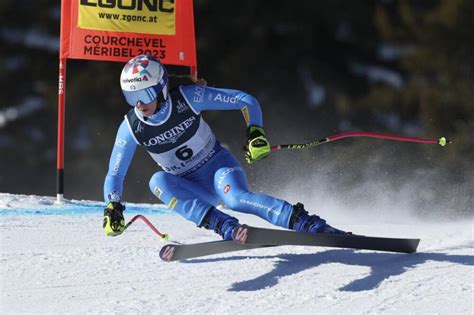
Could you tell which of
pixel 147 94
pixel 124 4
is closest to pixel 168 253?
pixel 147 94

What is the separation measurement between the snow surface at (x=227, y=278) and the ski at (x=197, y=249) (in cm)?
7

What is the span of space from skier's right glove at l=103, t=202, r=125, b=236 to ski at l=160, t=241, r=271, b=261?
24 cm

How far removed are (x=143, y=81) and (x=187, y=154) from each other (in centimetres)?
52

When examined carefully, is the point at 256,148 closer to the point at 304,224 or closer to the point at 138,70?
the point at 304,224

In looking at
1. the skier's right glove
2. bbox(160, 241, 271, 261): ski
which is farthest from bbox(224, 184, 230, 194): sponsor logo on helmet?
the skier's right glove

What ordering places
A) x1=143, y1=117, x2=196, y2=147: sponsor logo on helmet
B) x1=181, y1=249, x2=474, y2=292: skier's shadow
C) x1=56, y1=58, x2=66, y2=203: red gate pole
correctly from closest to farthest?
x1=181, y1=249, x2=474, y2=292: skier's shadow < x1=143, y1=117, x2=196, y2=147: sponsor logo on helmet < x1=56, y1=58, x2=66, y2=203: red gate pole

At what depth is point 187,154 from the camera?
403 cm

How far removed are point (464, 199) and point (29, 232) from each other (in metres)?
4.85

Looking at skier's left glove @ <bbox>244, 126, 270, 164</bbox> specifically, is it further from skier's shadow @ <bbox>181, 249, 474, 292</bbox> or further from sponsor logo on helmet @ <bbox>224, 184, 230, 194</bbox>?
skier's shadow @ <bbox>181, 249, 474, 292</bbox>

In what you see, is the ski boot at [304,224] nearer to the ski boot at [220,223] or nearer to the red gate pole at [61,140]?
the ski boot at [220,223]

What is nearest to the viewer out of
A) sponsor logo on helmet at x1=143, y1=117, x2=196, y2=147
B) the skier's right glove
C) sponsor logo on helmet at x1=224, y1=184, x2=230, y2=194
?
the skier's right glove

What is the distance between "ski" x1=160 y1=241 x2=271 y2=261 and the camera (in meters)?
3.58

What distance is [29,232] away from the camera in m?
4.61

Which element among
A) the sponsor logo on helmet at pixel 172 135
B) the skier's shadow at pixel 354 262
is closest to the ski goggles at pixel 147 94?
the sponsor logo on helmet at pixel 172 135
